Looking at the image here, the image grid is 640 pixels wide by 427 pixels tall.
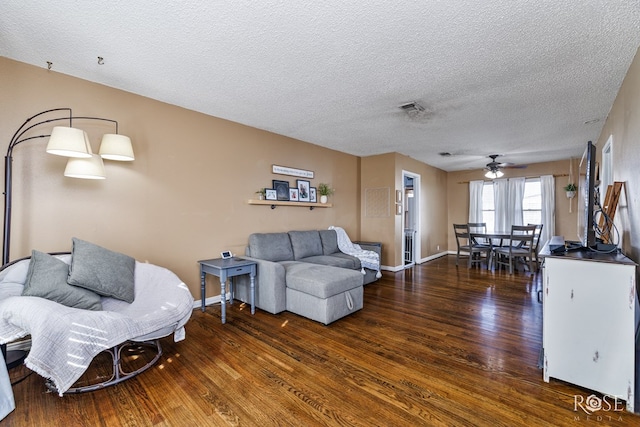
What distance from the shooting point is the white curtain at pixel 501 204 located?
7.29m

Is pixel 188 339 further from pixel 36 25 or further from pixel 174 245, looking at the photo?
pixel 36 25

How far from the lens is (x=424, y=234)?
7102 mm

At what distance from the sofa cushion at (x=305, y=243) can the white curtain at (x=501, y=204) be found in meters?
5.34

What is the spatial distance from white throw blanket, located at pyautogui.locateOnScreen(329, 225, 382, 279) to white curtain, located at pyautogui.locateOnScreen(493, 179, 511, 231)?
4.43 meters

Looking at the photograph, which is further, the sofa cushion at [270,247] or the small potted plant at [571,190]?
the small potted plant at [571,190]

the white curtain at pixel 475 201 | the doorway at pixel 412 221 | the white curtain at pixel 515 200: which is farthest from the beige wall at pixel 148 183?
the white curtain at pixel 515 200

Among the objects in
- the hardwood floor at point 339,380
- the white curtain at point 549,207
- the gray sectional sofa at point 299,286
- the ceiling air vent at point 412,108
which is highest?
the ceiling air vent at point 412,108

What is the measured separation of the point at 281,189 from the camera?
453 centimetres

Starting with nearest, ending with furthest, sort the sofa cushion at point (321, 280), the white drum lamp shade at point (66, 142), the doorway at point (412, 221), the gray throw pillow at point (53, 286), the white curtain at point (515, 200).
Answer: the gray throw pillow at point (53, 286), the white drum lamp shade at point (66, 142), the sofa cushion at point (321, 280), the doorway at point (412, 221), the white curtain at point (515, 200)

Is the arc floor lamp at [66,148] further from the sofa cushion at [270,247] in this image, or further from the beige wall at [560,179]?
the beige wall at [560,179]

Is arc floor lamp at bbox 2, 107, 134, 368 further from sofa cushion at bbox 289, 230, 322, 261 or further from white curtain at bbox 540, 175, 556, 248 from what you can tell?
white curtain at bbox 540, 175, 556, 248

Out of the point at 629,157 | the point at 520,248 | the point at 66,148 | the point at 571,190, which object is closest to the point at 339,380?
the point at 66,148

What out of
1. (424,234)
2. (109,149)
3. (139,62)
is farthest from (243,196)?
(424,234)

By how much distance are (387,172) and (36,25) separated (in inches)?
202
